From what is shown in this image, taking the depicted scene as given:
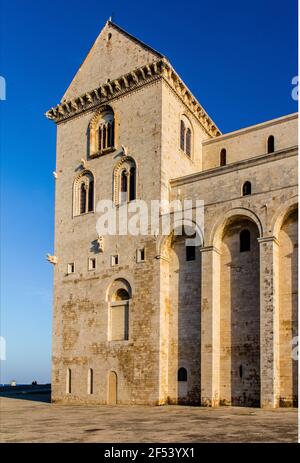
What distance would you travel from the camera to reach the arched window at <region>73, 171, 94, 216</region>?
3044 cm

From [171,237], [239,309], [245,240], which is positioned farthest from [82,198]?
[239,309]

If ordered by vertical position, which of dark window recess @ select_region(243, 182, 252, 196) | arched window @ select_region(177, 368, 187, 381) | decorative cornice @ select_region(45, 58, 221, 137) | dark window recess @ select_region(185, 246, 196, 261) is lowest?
arched window @ select_region(177, 368, 187, 381)

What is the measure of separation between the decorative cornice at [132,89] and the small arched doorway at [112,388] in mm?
14856

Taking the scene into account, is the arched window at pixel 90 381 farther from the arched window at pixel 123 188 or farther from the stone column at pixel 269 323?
the stone column at pixel 269 323

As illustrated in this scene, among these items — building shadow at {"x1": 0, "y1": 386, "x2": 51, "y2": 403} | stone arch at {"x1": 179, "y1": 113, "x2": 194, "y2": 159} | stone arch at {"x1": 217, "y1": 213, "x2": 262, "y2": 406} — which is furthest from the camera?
building shadow at {"x1": 0, "y1": 386, "x2": 51, "y2": 403}

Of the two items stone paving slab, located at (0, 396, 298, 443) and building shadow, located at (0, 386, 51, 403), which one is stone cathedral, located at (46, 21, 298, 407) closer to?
stone paving slab, located at (0, 396, 298, 443)

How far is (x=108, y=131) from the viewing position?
30.5 meters

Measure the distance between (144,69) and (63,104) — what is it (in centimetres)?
640

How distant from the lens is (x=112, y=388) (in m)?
26.8

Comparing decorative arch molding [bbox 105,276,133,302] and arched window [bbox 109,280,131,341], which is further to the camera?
decorative arch molding [bbox 105,276,133,302]

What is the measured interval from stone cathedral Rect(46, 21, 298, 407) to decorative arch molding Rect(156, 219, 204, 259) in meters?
0.08

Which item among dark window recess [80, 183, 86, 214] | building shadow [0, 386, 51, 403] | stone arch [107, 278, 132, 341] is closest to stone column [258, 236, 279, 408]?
stone arch [107, 278, 132, 341]

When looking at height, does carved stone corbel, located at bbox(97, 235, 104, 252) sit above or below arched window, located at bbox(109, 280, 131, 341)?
above

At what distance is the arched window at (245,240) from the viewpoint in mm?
24578
